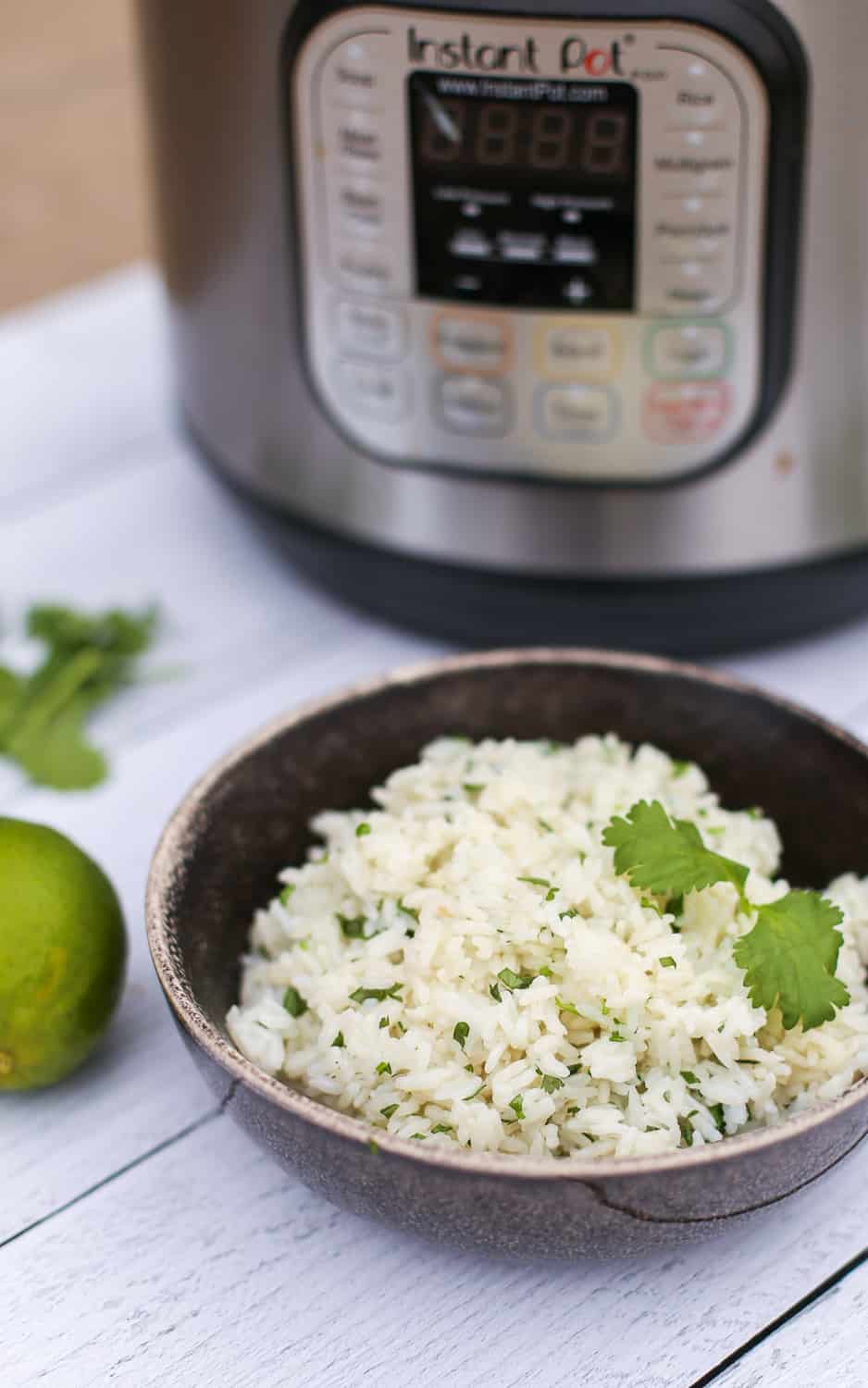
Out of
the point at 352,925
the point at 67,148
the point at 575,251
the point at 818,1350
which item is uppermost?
the point at 575,251

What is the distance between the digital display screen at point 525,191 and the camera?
78 cm

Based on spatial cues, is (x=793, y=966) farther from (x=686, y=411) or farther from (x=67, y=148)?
(x=67, y=148)

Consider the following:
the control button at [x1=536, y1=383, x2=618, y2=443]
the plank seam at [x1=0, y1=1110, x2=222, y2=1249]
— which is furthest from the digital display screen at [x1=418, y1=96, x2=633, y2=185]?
the plank seam at [x1=0, y1=1110, x2=222, y2=1249]

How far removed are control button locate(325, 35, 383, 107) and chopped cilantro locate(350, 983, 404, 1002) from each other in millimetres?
427

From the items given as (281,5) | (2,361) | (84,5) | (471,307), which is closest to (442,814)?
(471,307)

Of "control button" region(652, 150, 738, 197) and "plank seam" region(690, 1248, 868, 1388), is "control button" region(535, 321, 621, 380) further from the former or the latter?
"plank seam" region(690, 1248, 868, 1388)

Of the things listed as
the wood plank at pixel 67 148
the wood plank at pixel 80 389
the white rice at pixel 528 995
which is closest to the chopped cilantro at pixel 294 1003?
the white rice at pixel 528 995

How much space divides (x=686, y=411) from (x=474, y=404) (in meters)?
0.11

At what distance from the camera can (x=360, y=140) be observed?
0.83m

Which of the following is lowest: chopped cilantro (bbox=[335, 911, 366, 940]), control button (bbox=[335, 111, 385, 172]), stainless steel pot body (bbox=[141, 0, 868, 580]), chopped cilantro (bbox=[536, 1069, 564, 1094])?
chopped cilantro (bbox=[536, 1069, 564, 1094])

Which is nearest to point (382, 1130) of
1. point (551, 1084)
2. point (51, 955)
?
point (551, 1084)

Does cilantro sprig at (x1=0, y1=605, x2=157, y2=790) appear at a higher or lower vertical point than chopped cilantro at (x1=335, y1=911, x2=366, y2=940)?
lower

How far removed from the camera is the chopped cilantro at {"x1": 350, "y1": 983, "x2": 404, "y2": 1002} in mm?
634

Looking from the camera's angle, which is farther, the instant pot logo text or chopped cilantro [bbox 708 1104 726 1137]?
the instant pot logo text
